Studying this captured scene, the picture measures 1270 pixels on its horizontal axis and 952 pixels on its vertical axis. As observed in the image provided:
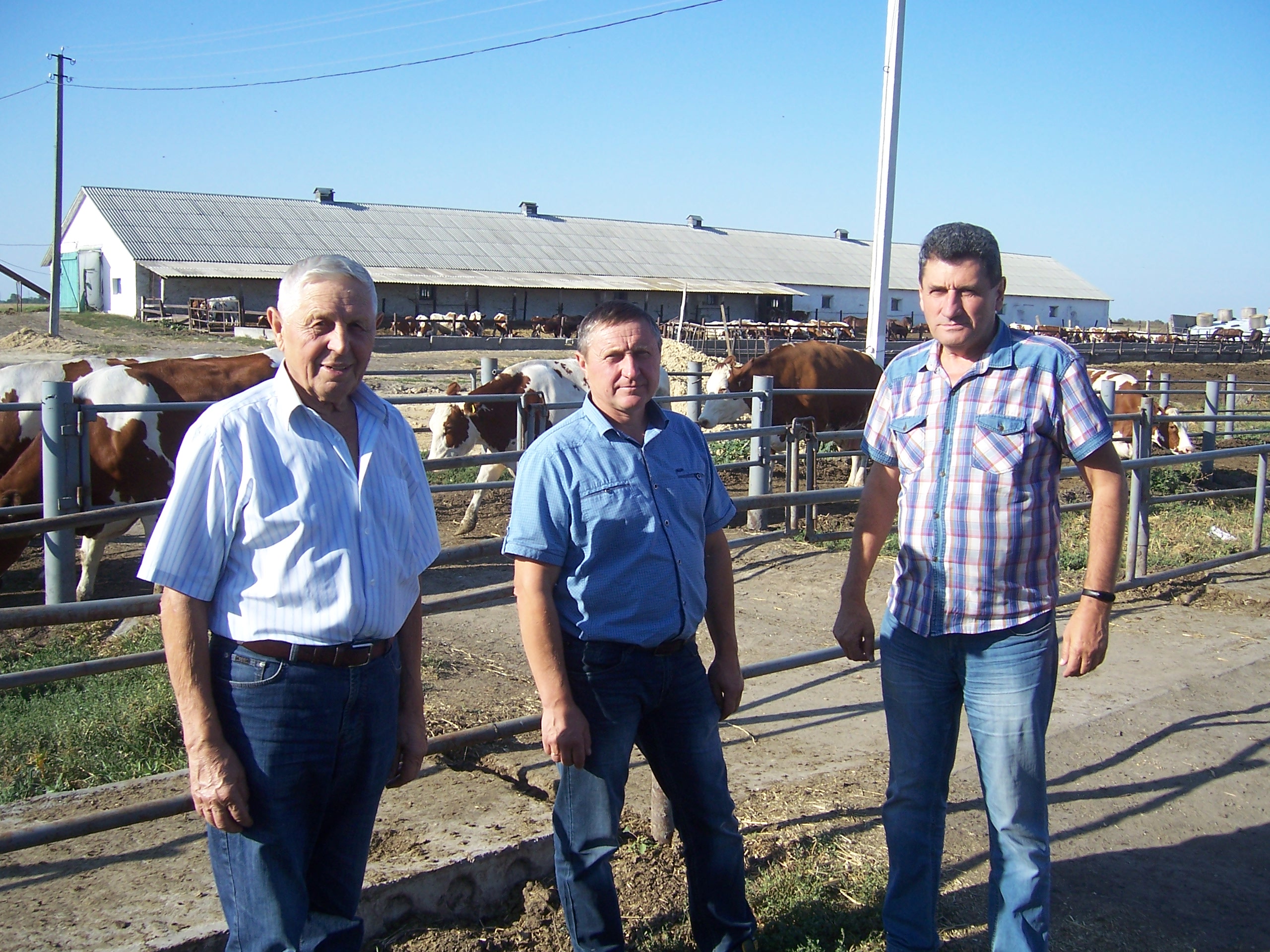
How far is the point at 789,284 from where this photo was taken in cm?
5384

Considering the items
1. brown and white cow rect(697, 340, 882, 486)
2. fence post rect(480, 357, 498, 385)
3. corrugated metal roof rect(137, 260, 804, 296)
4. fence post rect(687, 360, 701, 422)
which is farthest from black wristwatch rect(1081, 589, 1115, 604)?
corrugated metal roof rect(137, 260, 804, 296)

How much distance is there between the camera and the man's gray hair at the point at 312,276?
209 cm

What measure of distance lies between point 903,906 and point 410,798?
5.23 ft

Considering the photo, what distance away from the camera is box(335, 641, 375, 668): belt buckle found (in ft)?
6.63

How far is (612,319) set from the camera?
2469 mm

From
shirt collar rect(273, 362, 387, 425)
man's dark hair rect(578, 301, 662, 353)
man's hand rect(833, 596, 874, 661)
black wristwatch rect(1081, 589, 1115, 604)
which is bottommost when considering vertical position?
man's hand rect(833, 596, 874, 661)

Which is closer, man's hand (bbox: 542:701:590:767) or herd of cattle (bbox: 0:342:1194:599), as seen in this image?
man's hand (bbox: 542:701:590:767)

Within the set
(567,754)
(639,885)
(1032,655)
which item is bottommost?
(639,885)

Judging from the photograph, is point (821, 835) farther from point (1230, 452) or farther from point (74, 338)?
point (74, 338)

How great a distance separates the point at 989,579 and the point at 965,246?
0.80 meters

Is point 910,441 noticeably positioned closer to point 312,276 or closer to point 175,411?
point 312,276

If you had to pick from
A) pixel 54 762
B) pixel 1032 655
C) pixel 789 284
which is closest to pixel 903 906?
pixel 1032 655

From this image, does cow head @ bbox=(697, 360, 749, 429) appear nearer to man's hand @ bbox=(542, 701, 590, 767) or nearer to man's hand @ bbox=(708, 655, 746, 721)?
man's hand @ bbox=(708, 655, 746, 721)

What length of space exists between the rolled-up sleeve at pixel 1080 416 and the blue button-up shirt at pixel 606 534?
941 millimetres
